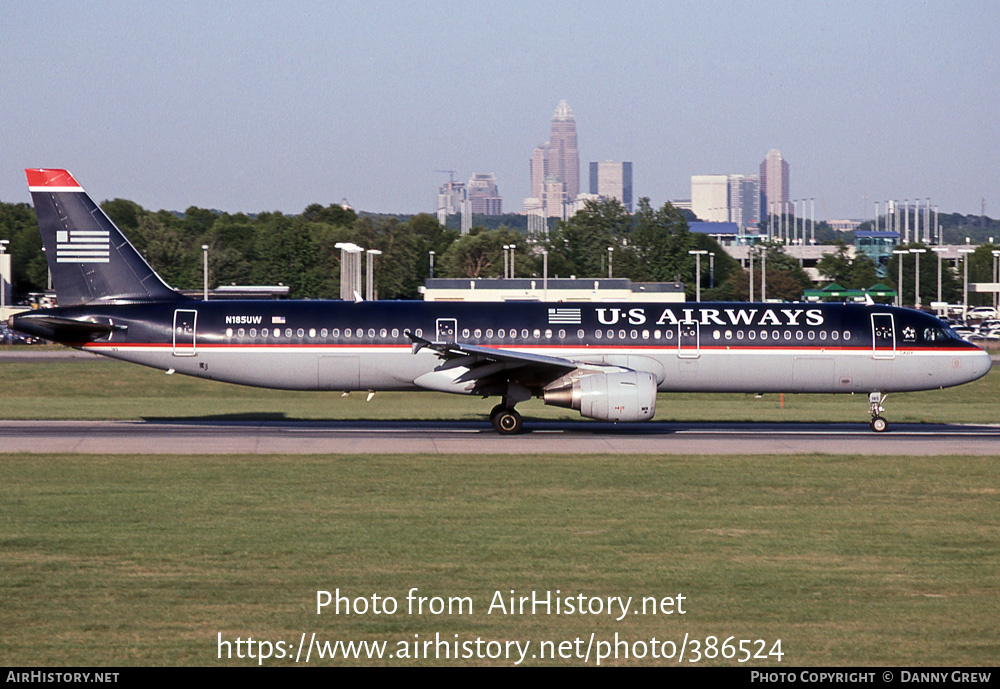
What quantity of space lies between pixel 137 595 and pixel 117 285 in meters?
21.0

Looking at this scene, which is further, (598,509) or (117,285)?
(117,285)

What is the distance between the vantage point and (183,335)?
106 ft

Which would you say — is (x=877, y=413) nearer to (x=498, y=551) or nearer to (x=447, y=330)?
(x=447, y=330)

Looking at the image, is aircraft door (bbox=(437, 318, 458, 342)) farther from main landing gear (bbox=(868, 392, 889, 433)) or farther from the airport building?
the airport building

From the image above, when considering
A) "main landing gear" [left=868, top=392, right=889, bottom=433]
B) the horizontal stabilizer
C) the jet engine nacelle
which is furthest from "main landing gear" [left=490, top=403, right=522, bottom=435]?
the horizontal stabilizer

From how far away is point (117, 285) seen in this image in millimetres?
33125

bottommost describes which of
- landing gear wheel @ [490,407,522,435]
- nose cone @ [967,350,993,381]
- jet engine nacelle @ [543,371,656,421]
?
landing gear wheel @ [490,407,522,435]

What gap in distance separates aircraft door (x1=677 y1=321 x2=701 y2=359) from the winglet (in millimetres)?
17700

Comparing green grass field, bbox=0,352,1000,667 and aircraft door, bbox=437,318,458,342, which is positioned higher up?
aircraft door, bbox=437,318,458,342

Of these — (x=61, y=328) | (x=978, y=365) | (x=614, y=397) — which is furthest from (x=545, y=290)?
(x=61, y=328)

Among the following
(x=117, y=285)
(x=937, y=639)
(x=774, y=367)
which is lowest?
(x=937, y=639)

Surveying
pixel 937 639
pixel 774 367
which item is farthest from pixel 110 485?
pixel 774 367

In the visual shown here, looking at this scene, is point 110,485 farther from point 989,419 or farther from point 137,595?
point 989,419

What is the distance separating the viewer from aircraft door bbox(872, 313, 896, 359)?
108ft
